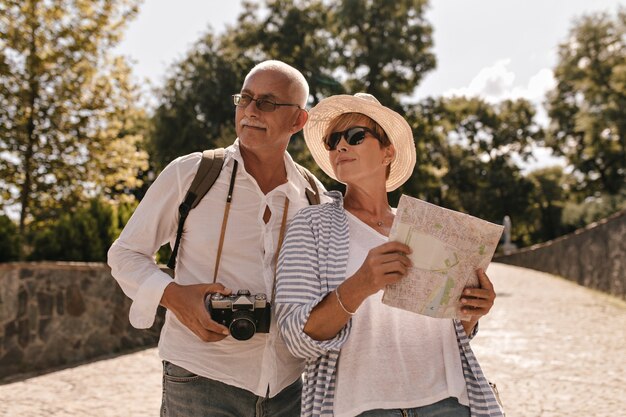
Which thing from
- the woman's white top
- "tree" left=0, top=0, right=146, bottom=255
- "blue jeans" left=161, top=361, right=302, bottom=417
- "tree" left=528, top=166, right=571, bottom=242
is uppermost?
"tree" left=528, top=166, right=571, bottom=242

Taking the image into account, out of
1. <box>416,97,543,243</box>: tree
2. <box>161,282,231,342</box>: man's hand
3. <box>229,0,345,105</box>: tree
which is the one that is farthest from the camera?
<box>416,97,543,243</box>: tree

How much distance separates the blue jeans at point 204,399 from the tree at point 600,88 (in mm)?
31054

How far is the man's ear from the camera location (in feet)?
8.79

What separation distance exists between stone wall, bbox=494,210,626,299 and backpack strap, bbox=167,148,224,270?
497 inches

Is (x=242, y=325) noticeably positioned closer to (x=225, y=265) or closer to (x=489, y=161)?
(x=225, y=265)

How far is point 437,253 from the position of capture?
189cm

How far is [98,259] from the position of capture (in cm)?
942

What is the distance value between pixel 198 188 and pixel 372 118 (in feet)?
2.32

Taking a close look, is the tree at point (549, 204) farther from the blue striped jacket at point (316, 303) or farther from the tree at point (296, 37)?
the blue striped jacket at point (316, 303)

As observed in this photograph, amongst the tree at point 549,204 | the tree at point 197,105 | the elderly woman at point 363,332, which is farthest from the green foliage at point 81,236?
the tree at point 549,204

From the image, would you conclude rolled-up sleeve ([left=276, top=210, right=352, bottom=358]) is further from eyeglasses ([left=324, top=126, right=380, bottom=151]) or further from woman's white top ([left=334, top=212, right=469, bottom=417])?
eyeglasses ([left=324, top=126, right=380, bottom=151])

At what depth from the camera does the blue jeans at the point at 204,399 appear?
2.20 metres

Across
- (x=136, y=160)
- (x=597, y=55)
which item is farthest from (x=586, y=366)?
(x=597, y=55)

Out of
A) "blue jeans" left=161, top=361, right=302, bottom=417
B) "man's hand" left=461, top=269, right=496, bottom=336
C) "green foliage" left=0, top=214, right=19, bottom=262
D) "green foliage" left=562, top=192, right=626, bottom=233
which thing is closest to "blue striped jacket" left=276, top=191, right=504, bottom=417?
"man's hand" left=461, top=269, right=496, bottom=336
